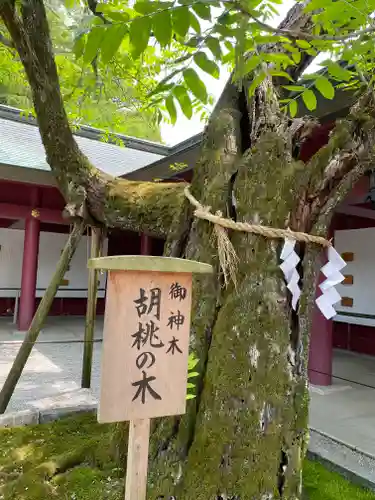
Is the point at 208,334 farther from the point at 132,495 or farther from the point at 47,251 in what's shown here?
the point at 47,251

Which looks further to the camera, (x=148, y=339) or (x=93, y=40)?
(x=148, y=339)

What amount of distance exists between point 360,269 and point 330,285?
15.4ft

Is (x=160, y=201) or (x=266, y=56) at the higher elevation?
(x=266, y=56)

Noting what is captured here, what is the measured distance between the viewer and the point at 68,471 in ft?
8.24

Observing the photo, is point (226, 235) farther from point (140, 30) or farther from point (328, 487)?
point (328, 487)

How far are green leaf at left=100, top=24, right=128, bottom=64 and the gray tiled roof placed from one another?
525cm

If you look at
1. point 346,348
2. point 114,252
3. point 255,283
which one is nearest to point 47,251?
point 114,252

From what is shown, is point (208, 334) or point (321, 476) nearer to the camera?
point (208, 334)

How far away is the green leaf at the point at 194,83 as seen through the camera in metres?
1.35

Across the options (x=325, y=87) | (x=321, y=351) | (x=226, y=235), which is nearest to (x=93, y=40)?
(x=325, y=87)

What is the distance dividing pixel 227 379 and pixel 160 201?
44.4 inches

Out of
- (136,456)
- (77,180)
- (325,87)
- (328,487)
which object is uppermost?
(325,87)

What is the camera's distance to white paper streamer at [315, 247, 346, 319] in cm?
208

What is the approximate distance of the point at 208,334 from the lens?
7.30ft
